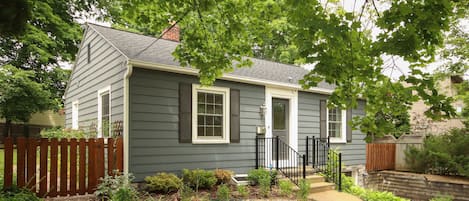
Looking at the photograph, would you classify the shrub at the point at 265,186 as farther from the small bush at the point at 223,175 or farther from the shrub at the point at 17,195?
the shrub at the point at 17,195

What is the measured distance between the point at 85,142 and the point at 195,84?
103 inches

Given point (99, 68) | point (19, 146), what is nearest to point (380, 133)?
point (19, 146)

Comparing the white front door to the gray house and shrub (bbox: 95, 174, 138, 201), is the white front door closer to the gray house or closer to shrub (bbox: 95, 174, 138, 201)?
the gray house

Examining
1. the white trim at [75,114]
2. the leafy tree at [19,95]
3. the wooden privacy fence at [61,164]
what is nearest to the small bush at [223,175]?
the wooden privacy fence at [61,164]

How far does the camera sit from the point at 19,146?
18.0 ft

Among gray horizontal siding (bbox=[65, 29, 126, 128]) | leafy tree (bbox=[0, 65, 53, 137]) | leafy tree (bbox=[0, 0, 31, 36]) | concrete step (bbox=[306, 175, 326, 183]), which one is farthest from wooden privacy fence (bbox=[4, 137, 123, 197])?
leafy tree (bbox=[0, 65, 53, 137])

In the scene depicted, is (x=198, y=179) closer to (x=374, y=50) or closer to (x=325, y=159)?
(x=374, y=50)

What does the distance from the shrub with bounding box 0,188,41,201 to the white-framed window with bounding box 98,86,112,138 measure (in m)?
2.09

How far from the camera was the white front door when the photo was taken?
29.2 feet

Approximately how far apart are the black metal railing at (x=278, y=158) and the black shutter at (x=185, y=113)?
2112 millimetres

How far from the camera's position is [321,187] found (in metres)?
7.95

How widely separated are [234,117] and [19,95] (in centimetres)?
1019

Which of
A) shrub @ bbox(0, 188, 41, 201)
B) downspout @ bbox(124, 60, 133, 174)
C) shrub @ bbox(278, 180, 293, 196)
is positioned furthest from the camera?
shrub @ bbox(278, 180, 293, 196)

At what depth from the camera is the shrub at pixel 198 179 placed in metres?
6.77
